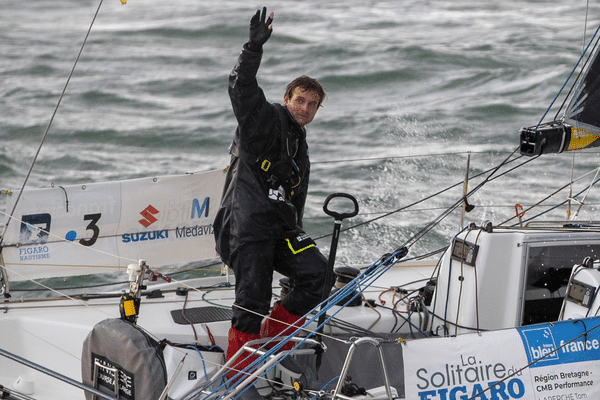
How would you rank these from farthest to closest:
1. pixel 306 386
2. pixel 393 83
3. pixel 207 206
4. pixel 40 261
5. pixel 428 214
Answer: pixel 393 83, pixel 428 214, pixel 207 206, pixel 40 261, pixel 306 386

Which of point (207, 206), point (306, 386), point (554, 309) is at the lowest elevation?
point (306, 386)

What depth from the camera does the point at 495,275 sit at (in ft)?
10.8

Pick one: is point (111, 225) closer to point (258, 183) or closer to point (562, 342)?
point (258, 183)

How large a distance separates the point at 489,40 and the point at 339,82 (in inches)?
123

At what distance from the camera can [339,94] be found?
11336 mm

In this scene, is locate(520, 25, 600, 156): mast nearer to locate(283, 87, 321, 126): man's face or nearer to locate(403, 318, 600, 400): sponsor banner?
locate(403, 318, 600, 400): sponsor banner

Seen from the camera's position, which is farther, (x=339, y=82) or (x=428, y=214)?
(x=339, y=82)

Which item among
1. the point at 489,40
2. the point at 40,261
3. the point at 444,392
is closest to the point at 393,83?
the point at 489,40

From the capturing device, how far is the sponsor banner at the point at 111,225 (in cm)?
392

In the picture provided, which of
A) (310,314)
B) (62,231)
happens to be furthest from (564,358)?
(62,231)

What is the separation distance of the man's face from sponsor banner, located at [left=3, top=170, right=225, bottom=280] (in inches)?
53.2

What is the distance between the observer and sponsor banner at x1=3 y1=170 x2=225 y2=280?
392 cm

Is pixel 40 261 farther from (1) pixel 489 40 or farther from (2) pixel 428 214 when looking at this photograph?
(1) pixel 489 40

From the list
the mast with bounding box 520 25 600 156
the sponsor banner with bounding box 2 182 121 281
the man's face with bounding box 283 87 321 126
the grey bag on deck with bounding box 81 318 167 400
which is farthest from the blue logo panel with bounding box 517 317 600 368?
the sponsor banner with bounding box 2 182 121 281
